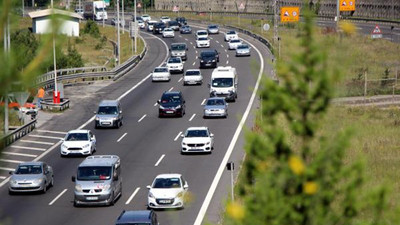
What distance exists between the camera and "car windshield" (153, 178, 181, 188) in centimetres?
3441

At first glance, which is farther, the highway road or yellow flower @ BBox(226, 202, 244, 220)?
the highway road

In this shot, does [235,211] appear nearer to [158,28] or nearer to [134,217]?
[134,217]

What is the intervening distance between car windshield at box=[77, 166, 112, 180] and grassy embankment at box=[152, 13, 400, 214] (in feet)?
27.4

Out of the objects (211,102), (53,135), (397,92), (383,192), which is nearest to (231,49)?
(397,92)


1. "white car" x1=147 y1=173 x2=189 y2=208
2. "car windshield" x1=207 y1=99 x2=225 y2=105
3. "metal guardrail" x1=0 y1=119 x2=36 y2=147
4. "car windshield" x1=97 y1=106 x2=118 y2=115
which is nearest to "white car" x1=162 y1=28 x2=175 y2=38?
"car windshield" x1=207 y1=99 x2=225 y2=105

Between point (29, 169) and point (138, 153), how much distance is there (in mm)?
8692

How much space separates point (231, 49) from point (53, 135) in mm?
43636

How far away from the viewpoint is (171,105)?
182ft

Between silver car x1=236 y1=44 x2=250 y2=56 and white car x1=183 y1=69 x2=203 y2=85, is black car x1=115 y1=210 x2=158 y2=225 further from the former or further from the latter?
silver car x1=236 y1=44 x2=250 y2=56

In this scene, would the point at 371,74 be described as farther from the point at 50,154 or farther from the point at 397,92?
the point at 50,154

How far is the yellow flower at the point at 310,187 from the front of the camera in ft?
31.0

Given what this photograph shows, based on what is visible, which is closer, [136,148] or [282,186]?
[282,186]

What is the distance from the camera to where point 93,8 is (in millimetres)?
145250

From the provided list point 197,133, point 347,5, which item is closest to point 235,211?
point 197,133
